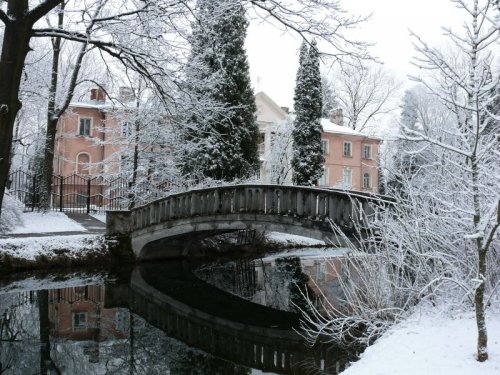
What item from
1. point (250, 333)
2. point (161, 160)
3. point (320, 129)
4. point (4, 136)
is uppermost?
point (320, 129)

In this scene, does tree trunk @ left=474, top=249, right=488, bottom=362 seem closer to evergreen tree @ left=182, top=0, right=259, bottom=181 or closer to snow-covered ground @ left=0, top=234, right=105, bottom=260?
snow-covered ground @ left=0, top=234, right=105, bottom=260

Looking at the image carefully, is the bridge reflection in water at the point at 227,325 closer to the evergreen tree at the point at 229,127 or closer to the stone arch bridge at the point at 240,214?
the stone arch bridge at the point at 240,214

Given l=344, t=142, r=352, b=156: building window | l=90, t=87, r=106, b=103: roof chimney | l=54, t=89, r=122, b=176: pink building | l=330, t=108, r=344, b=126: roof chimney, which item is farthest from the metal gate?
l=330, t=108, r=344, b=126: roof chimney

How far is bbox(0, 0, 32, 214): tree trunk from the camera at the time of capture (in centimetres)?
643

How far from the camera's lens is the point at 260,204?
12344 mm

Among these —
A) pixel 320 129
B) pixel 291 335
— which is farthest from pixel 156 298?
pixel 320 129

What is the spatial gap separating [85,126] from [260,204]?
23.2 m

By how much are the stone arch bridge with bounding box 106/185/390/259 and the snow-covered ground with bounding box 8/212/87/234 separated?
2236mm

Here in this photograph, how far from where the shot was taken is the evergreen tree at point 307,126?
90.4 ft

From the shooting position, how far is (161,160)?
64.4 feet

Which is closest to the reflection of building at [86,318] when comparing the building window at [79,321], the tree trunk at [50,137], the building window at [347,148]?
the building window at [79,321]

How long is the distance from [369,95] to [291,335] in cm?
3661

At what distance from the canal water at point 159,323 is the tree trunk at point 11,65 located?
3.10 meters

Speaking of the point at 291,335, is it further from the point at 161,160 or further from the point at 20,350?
the point at 161,160
